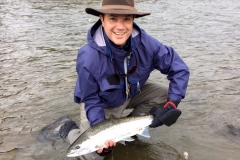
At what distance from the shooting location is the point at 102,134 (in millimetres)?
3184

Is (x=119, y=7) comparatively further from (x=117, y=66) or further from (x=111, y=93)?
(x=111, y=93)

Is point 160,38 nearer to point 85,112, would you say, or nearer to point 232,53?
point 232,53

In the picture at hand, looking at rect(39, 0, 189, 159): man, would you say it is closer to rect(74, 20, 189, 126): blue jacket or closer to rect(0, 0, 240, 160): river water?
rect(74, 20, 189, 126): blue jacket

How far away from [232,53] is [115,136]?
6438mm

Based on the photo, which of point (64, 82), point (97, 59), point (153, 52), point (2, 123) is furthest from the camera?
point (64, 82)

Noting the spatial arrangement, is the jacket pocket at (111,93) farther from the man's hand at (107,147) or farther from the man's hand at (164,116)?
the man's hand at (107,147)

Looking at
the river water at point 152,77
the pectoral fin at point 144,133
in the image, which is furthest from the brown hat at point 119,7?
the river water at point 152,77

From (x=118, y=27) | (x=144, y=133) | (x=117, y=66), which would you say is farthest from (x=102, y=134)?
(x=118, y=27)

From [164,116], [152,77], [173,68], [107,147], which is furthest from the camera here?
[152,77]

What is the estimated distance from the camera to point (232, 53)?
837 cm

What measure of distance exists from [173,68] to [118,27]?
109 cm

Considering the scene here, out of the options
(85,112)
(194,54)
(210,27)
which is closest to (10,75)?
(85,112)

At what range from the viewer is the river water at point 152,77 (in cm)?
402

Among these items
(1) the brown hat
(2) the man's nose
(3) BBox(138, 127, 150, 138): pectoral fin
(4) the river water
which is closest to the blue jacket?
(2) the man's nose
